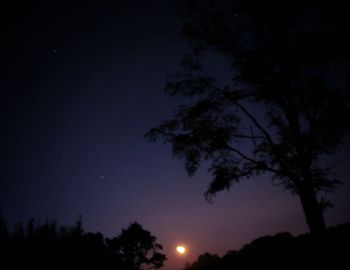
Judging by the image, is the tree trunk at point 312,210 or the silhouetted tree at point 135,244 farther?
the silhouetted tree at point 135,244

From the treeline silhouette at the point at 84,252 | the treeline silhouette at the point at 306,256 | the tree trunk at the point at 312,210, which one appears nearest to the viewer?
the treeline silhouette at the point at 306,256

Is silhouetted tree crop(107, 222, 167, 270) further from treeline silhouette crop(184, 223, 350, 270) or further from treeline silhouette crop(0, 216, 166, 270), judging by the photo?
treeline silhouette crop(184, 223, 350, 270)

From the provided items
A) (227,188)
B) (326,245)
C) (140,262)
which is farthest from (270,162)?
(140,262)

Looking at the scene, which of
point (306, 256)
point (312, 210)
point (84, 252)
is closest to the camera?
point (306, 256)

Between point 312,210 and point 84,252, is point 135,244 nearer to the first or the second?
point 84,252

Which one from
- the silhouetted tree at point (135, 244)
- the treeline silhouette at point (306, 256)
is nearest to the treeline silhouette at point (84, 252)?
the silhouetted tree at point (135, 244)

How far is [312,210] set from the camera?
973cm

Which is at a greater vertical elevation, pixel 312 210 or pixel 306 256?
pixel 312 210

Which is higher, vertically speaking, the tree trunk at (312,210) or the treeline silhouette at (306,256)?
the tree trunk at (312,210)

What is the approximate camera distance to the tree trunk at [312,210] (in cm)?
954

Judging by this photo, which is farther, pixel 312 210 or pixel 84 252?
pixel 84 252

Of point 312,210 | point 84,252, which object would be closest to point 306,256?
point 312,210

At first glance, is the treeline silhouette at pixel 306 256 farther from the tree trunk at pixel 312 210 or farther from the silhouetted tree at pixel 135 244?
the silhouetted tree at pixel 135 244

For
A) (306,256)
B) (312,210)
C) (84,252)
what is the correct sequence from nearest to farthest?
(306,256) < (312,210) < (84,252)
